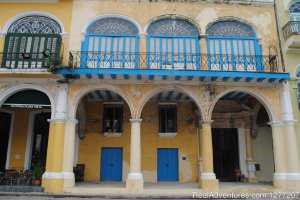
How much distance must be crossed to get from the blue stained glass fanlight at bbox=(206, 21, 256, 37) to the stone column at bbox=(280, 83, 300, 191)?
2760mm

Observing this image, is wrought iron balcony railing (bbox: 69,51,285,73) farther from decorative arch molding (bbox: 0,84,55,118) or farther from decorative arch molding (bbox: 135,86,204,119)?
decorative arch molding (bbox: 0,84,55,118)

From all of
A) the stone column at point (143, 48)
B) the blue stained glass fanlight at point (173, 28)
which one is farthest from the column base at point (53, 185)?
the blue stained glass fanlight at point (173, 28)

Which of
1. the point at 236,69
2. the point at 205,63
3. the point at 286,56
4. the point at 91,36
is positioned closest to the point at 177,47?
the point at 205,63

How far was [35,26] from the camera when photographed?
11.5m

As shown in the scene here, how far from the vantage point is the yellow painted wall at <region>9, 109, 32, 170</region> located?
1226 cm

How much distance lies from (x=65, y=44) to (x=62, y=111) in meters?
2.80

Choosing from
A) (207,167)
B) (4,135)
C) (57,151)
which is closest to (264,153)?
(207,167)

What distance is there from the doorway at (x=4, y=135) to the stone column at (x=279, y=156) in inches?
448

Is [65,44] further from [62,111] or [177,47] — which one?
[177,47]

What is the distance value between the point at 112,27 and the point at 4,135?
6.90 meters

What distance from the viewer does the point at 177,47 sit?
11477 mm

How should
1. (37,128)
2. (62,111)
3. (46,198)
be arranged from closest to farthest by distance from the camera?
(46,198)
(62,111)
(37,128)

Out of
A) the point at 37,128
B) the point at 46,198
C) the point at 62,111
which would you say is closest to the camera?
the point at 46,198

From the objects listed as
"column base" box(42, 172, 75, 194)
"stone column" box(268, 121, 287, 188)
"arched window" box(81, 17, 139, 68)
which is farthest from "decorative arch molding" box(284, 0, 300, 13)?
"column base" box(42, 172, 75, 194)
